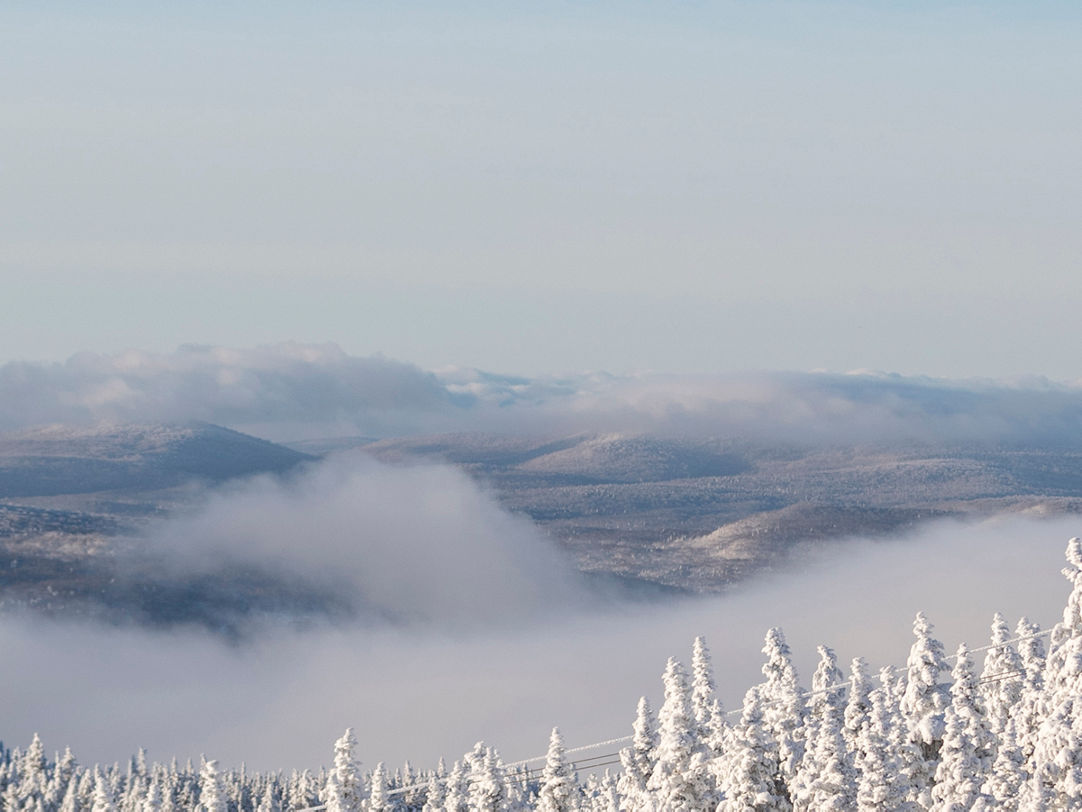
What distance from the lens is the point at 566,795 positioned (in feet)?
238

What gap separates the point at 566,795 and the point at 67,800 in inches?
4782

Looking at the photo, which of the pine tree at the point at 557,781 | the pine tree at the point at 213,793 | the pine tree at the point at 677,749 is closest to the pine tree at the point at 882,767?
the pine tree at the point at 677,749

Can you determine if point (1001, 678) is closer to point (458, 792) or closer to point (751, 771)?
point (751, 771)

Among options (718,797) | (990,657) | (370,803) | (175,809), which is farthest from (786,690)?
(175,809)

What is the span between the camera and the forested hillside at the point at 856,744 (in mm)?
54500

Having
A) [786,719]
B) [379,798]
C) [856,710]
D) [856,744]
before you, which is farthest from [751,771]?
[379,798]

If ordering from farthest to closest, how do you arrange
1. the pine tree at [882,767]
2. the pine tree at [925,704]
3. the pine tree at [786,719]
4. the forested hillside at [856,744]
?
A: the pine tree at [786,719]
the pine tree at [925,704]
the pine tree at [882,767]
the forested hillside at [856,744]

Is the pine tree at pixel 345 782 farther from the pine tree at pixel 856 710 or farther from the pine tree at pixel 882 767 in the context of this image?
the pine tree at pixel 882 767

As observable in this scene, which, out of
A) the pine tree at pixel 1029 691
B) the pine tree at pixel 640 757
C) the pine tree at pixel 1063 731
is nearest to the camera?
the pine tree at pixel 1063 731

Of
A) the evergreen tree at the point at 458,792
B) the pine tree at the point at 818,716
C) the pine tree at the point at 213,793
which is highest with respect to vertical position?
the pine tree at the point at 818,716

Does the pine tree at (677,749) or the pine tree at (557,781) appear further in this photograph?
the pine tree at (557,781)

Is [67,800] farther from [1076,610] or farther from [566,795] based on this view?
[1076,610]

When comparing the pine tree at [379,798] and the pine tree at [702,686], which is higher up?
the pine tree at [702,686]

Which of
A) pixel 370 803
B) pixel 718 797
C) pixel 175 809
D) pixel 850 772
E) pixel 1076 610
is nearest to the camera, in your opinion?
pixel 1076 610
